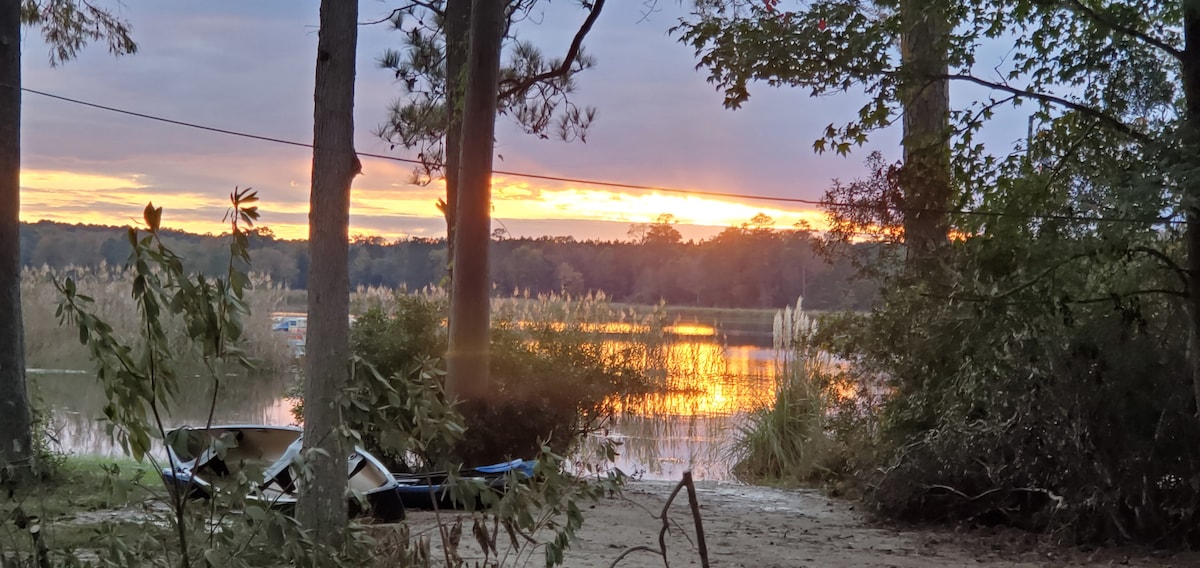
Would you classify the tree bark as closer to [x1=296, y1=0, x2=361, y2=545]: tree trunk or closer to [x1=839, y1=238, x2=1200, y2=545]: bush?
[x1=296, y1=0, x2=361, y2=545]: tree trunk

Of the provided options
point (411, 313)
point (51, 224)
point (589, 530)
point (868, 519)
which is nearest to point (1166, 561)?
point (868, 519)

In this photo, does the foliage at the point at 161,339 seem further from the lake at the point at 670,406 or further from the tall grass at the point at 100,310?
the tall grass at the point at 100,310

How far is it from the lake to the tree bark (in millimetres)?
2934

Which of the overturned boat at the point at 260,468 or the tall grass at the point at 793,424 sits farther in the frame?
the tall grass at the point at 793,424

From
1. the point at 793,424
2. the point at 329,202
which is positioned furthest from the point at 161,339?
the point at 793,424

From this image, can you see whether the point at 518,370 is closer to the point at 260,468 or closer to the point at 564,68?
the point at 564,68

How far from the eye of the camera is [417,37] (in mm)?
10570

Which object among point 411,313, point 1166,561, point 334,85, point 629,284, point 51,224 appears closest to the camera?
point 334,85

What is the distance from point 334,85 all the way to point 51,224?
9082mm

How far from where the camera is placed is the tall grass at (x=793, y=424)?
9.43m

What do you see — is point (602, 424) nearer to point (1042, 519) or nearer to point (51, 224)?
point (1042, 519)

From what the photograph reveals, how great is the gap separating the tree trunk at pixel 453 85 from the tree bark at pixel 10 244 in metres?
3.78

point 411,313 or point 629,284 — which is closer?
point 411,313

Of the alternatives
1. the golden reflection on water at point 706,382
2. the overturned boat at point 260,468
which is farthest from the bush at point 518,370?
the golden reflection on water at point 706,382
